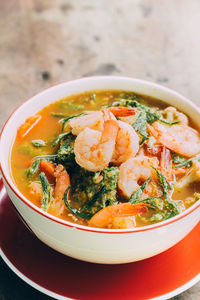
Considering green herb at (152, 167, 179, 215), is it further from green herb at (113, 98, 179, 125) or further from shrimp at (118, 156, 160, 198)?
green herb at (113, 98, 179, 125)

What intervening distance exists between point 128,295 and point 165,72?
2870 mm

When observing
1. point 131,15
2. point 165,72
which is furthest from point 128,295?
point 131,15

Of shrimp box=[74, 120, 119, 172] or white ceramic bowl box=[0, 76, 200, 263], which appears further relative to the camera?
shrimp box=[74, 120, 119, 172]

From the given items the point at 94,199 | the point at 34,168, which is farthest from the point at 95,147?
the point at 34,168

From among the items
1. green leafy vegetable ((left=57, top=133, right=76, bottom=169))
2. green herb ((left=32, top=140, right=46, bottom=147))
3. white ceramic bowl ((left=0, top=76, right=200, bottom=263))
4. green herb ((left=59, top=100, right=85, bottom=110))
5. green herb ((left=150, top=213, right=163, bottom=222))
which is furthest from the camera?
green herb ((left=59, top=100, right=85, bottom=110))

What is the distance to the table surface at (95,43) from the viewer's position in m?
4.39

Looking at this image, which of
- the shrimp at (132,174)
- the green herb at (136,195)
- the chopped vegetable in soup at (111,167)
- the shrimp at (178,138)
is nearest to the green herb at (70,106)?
the chopped vegetable in soup at (111,167)

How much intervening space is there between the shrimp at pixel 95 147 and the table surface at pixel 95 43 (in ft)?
6.04

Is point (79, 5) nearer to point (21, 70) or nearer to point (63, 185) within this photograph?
point (21, 70)

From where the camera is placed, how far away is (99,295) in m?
2.21

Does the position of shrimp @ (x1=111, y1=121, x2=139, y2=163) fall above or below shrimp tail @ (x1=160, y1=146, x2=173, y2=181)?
above

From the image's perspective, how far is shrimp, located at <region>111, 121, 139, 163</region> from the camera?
7.53 feet

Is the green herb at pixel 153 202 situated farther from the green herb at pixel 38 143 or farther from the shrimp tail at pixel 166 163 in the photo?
the green herb at pixel 38 143

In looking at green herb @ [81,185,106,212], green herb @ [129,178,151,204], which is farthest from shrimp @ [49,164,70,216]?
green herb @ [129,178,151,204]
